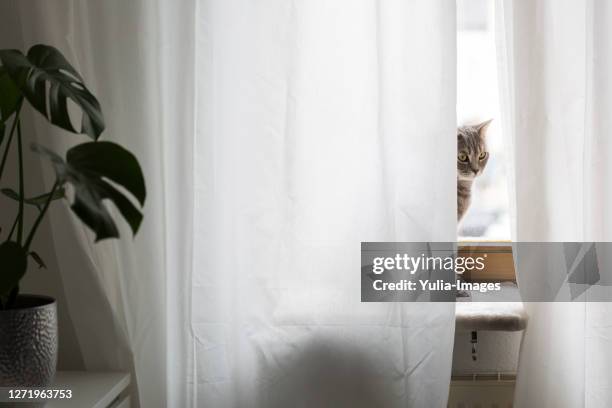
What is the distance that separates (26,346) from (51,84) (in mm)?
438

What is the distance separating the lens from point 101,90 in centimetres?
144

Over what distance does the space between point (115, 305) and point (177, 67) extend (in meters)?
0.52

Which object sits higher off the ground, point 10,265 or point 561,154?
point 561,154

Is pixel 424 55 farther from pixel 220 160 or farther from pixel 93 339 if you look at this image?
pixel 93 339

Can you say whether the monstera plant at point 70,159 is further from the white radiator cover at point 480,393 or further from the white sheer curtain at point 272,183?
the white radiator cover at point 480,393

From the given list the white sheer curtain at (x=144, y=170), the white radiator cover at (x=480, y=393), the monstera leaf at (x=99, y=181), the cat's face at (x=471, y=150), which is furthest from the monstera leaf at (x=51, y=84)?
the white radiator cover at (x=480, y=393)

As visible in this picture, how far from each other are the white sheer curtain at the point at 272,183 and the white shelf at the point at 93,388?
0.09 metres


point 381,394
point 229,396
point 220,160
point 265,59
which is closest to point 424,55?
point 265,59

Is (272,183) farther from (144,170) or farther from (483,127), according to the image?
(483,127)

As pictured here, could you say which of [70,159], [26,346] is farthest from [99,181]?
[26,346]

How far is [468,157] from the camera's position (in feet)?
5.18

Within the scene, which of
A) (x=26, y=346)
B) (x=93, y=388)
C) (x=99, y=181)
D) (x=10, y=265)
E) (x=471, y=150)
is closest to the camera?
(x=99, y=181)

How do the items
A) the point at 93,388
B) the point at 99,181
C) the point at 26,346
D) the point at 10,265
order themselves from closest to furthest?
the point at 99,181, the point at 10,265, the point at 26,346, the point at 93,388

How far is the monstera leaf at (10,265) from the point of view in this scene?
3.32 ft
